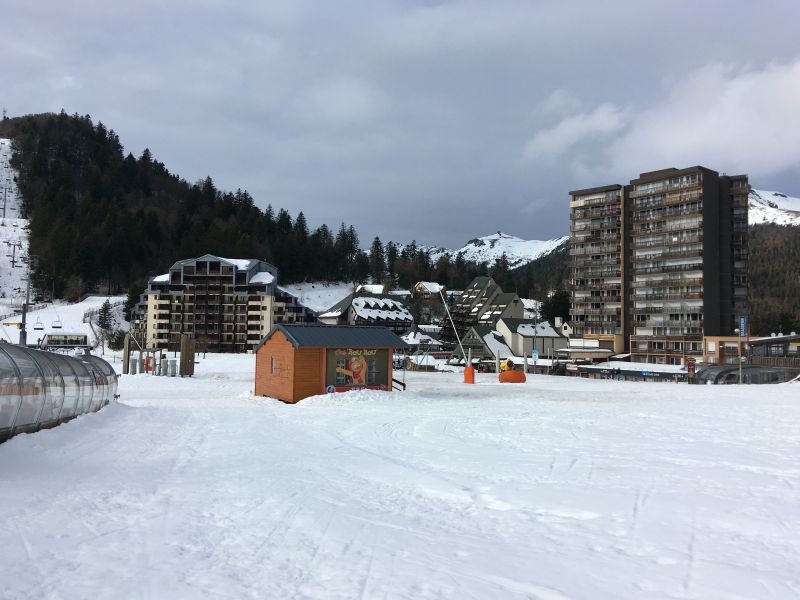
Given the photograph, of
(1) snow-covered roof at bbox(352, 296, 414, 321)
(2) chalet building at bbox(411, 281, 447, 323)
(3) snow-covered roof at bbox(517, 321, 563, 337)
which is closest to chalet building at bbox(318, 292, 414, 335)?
(1) snow-covered roof at bbox(352, 296, 414, 321)

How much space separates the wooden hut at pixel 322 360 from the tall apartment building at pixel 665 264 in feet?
212

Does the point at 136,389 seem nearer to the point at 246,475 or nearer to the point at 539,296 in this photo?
the point at 246,475

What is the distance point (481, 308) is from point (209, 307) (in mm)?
51806

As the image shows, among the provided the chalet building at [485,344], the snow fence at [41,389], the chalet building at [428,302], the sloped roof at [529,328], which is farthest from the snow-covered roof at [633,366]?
the snow fence at [41,389]

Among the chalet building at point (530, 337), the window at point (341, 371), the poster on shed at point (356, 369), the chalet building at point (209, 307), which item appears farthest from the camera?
the chalet building at point (209, 307)

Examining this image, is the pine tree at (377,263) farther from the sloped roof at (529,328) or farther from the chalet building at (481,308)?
the sloped roof at (529,328)

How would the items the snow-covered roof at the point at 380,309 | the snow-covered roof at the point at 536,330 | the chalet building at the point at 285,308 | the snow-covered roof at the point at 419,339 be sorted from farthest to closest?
the snow-covered roof at the point at 380,309, the chalet building at the point at 285,308, the snow-covered roof at the point at 419,339, the snow-covered roof at the point at 536,330

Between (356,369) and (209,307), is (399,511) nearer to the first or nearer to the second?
(356,369)

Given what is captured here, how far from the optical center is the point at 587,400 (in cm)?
2817

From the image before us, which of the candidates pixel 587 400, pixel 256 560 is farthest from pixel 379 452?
pixel 587 400

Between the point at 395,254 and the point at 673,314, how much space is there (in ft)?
315

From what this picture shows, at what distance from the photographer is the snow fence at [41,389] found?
38.9ft

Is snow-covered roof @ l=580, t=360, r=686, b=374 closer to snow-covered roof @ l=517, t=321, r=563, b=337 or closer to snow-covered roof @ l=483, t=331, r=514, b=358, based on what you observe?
snow-covered roof @ l=517, t=321, r=563, b=337

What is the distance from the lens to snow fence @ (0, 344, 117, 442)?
1185cm
